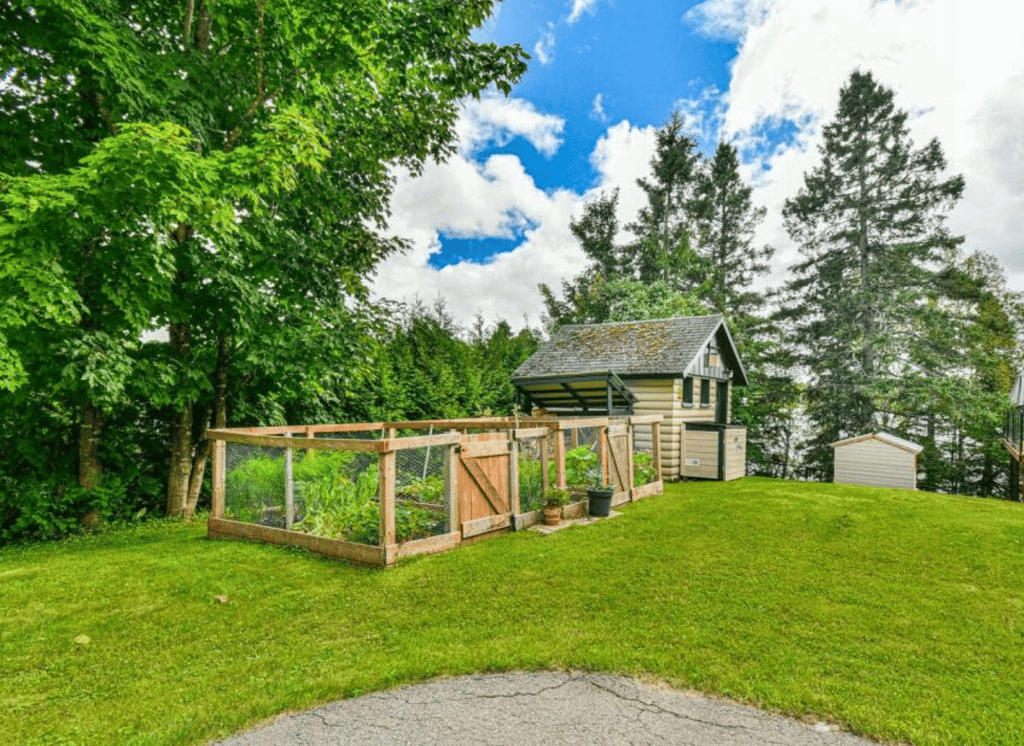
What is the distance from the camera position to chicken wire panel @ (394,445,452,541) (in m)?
6.45

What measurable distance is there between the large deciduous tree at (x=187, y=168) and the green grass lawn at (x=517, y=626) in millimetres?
2639

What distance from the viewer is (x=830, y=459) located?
2066 cm

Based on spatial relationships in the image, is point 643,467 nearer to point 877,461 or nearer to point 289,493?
point 289,493

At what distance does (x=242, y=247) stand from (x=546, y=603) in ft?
25.6

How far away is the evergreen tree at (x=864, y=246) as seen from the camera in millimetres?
18672

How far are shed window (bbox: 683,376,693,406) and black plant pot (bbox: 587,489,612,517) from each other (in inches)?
283

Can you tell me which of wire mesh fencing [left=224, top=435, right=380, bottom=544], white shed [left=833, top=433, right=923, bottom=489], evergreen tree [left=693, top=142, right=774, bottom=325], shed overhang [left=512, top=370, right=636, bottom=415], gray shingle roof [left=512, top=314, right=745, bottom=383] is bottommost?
white shed [left=833, top=433, right=923, bottom=489]

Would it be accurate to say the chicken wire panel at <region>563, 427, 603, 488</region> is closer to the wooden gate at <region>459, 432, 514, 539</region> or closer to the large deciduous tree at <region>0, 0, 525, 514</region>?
the wooden gate at <region>459, 432, 514, 539</region>

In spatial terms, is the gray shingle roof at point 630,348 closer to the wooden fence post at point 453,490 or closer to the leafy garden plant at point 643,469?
the leafy garden plant at point 643,469

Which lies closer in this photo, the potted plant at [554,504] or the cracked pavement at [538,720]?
the cracked pavement at [538,720]

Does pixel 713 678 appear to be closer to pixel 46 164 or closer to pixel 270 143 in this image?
pixel 270 143

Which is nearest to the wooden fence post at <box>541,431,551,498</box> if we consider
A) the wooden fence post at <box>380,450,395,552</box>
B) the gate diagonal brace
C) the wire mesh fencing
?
the gate diagonal brace

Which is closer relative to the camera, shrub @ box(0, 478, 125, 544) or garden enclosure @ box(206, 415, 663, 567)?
garden enclosure @ box(206, 415, 663, 567)

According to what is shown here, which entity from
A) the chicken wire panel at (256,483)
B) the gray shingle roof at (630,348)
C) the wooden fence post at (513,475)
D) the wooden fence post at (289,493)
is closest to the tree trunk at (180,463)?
the chicken wire panel at (256,483)
